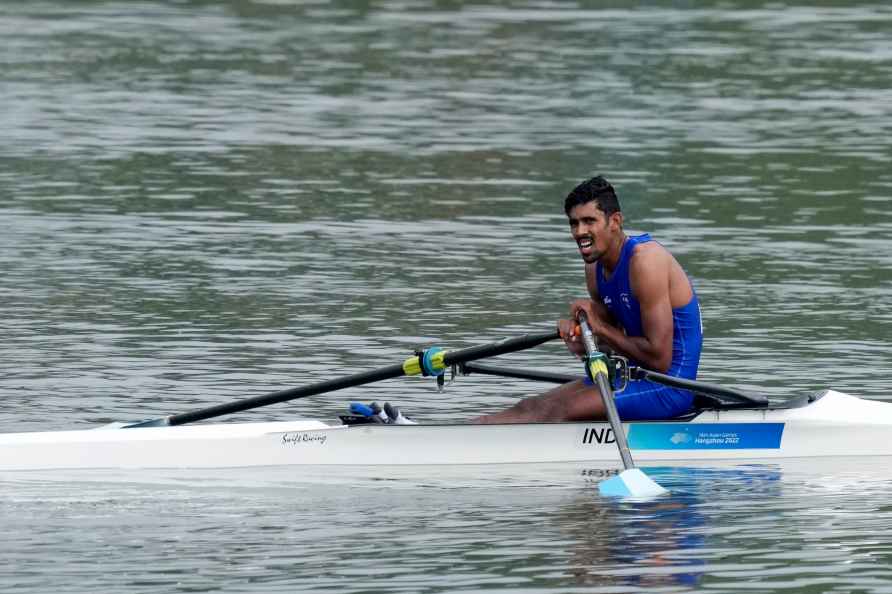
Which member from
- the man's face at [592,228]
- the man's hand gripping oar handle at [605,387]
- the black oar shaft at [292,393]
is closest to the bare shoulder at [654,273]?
the man's face at [592,228]

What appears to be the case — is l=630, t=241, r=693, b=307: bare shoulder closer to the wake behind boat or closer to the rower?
the rower

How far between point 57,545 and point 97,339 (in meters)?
6.17

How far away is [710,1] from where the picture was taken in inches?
2042

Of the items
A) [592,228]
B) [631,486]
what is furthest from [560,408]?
[592,228]

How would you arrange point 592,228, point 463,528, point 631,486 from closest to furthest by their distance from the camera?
point 463,528, point 631,486, point 592,228

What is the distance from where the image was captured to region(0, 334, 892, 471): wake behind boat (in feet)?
43.3

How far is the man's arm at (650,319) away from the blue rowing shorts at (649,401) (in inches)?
5.9

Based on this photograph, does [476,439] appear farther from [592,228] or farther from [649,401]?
[592,228]

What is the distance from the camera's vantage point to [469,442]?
1332 cm

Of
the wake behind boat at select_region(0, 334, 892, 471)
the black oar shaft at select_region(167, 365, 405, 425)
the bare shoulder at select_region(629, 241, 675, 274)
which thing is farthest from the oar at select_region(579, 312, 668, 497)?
the black oar shaft at select_region(167, 365, 405, 425)

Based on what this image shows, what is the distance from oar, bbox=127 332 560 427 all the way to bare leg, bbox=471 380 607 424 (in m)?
0.35

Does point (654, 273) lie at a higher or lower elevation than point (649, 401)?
higher

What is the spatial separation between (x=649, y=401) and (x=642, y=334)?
1.37ft

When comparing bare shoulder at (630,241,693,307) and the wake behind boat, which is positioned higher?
bare shoulder at (630,241,693,307)
